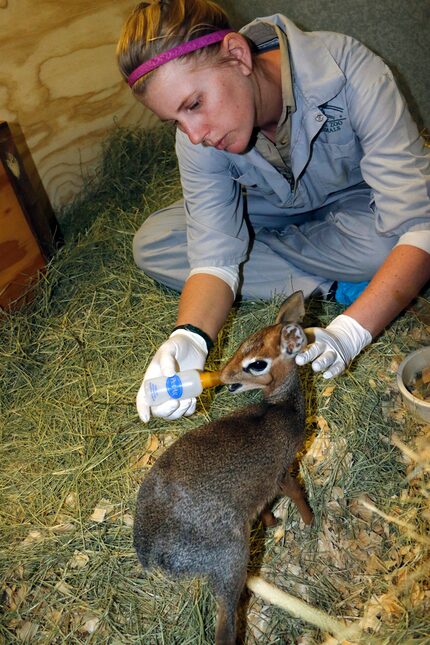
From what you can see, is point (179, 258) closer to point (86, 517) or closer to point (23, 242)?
point (23, 242)

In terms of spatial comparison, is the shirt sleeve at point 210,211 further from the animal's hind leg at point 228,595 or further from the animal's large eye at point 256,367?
the animal's hind leg at point 228,595

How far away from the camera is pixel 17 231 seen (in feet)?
10.5

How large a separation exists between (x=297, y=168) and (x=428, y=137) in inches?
64.3

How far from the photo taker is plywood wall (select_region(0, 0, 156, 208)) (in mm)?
3326

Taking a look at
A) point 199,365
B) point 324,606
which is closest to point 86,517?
point 199,365

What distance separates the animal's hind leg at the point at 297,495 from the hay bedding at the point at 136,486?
0.06 metres

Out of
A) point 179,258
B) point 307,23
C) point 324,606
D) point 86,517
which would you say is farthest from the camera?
point 307,23

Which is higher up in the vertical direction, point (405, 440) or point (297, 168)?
point (297, 168)

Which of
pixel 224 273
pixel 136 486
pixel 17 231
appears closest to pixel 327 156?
pixel 224 273

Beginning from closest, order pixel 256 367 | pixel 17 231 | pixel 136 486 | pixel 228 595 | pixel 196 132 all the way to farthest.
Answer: pixel 228 595
pixel 256 367
pixel 196 132
pixel 136 486
pixel 17 231

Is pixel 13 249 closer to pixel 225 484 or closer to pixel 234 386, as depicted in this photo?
pixel 234 386

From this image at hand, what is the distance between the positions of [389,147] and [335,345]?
79cm

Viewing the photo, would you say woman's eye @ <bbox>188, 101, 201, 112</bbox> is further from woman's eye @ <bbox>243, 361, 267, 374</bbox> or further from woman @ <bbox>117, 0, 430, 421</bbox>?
woman's eye @ <bbox>243, 361, 267, 374</bbox>

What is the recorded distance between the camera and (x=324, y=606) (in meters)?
1.91
